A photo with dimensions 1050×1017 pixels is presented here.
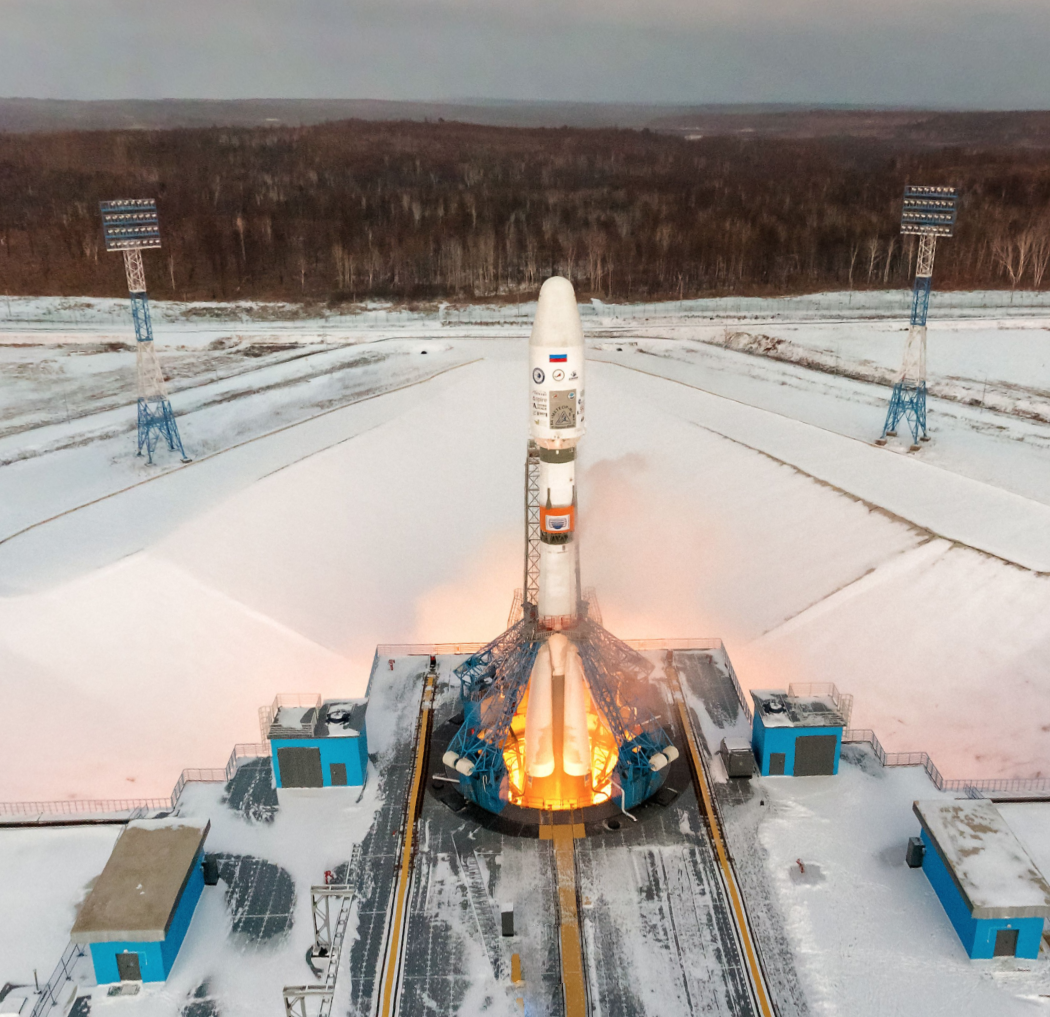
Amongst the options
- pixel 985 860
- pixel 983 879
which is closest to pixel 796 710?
pixel 985 860

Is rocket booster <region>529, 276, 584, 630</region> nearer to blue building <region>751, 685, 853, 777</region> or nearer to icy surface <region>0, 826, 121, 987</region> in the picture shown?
blue building <region>751, 685, 853, 777</region>

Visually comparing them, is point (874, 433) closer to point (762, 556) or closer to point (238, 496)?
point (762, 556)

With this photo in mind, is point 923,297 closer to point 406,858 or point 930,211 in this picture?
point 930,211

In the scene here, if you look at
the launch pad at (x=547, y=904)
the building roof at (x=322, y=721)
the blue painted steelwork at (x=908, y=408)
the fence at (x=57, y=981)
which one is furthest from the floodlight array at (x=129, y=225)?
the blue painted steelwork at (x=908, y=408)

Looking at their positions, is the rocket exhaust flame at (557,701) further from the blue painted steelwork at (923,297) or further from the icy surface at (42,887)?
the blue painted steelwork at (923,297)

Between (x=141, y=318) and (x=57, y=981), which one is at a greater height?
(x=141, y=318)

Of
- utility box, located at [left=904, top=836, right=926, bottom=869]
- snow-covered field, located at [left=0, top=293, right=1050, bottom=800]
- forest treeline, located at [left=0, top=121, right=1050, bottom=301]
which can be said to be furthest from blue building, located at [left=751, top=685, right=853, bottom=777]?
forest treeline, located at [left=0, top=121, right=1050, bottom=301]
